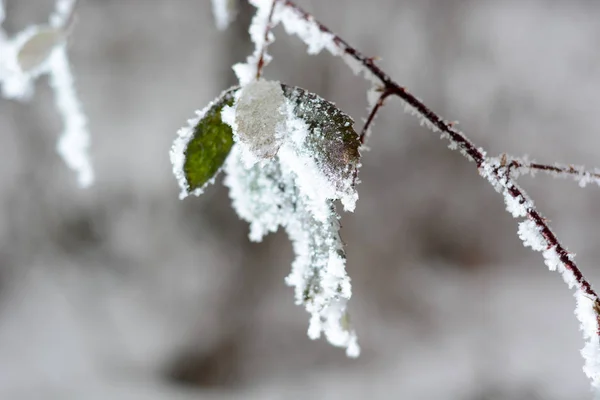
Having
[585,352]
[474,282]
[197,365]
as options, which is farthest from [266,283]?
[585,352]

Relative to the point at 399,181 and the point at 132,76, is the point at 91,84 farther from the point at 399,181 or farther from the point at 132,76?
the point at 399,181

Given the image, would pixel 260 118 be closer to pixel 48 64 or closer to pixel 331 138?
pixel 331 138

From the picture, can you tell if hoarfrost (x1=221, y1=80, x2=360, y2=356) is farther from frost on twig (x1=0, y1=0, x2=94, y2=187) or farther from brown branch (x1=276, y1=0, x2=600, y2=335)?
frost on twig (x1=0, y1=0, x2=94, y2=187)

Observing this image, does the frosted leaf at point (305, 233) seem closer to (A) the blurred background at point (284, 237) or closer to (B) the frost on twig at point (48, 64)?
(B) the frost on twig at point (48, 64)

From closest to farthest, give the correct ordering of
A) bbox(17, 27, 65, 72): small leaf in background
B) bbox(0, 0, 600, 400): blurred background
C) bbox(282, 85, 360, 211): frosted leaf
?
bbox(282, 85, 360, 211): frosted leaf → bbox(17, 27, 65, 72): small leaf in background → bbox(0, 0, 600, 400): blurred background

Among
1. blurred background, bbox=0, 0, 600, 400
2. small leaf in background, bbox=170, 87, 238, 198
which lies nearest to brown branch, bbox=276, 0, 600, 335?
small leaf in background, bbox=170, 87, 238, 198

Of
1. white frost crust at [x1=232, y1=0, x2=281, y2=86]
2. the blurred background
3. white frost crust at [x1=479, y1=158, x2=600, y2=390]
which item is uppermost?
the blurred background

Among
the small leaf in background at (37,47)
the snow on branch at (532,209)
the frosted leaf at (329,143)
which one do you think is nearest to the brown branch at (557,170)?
the snow on branch at (532,209)
